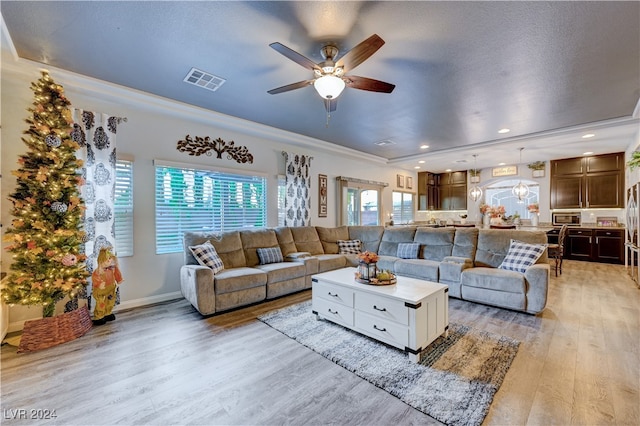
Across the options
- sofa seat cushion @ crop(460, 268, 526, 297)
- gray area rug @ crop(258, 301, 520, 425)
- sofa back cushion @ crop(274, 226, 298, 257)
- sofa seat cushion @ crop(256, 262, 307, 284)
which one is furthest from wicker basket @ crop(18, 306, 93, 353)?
sofa seat cushion @ crop(460, 268, 526, 297)

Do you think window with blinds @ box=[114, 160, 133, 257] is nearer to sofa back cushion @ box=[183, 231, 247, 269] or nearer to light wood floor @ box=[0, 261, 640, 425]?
sofa back cushion @ box=[183, 231, 247, 269]

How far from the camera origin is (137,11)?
2.06m

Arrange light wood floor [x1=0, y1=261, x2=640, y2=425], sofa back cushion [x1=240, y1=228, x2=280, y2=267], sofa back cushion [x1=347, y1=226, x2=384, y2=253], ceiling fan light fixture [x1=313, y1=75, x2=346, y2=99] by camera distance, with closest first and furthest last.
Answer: light wood floor [x1=0, y1=261, x2=640, y2=425] < ceiling fan light fixture [x1=313, y1=75, x2=346, y2=99] < sofa back cushion [x1=240, y1=228, x2=280, y2=267] < sofa back cushion [x1=347, y1=226, x2=384, y2=253]

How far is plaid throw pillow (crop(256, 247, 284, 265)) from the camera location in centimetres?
443

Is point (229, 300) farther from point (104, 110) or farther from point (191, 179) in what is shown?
point (104, 110)

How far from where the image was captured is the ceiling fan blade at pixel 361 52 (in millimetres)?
1948

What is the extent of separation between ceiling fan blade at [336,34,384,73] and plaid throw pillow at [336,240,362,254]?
3755mm

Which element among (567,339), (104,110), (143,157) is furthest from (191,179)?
(567,339)

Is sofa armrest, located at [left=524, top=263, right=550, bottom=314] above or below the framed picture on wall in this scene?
below

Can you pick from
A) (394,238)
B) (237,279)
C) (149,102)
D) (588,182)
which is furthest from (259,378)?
(588,182)

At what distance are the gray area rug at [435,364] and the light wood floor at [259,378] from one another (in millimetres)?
89

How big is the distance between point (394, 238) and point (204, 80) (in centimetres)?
416

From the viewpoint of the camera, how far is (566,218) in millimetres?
7312

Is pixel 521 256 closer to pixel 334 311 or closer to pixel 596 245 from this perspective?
pixel 334 311
